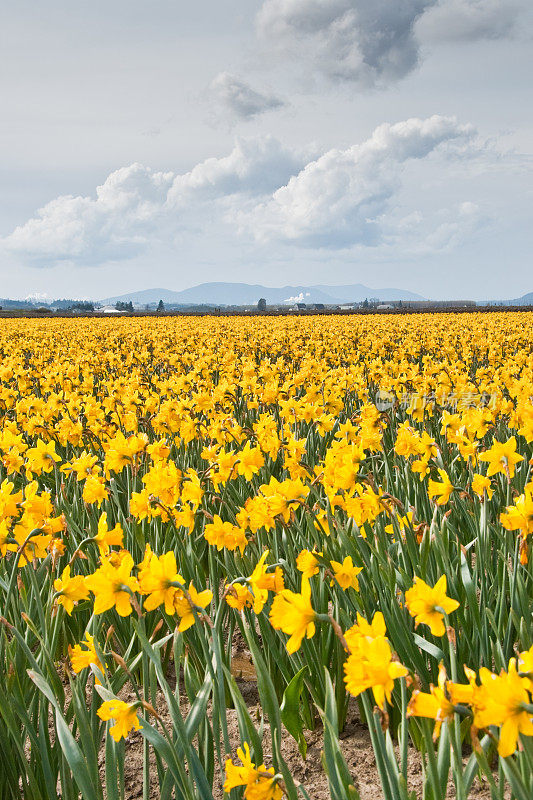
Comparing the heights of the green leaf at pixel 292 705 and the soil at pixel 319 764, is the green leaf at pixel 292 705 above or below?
above

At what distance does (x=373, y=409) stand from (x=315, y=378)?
4.40 meters

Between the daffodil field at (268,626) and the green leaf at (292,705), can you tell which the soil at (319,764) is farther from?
the green leaf at (292,705)

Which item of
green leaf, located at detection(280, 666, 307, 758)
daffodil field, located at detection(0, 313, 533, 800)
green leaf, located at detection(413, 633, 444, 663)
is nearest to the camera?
daffodil field, located at detection(0, 313, 533, 800)

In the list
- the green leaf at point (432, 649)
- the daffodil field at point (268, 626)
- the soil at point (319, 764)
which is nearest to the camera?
the daffodil field at point (268, 626)

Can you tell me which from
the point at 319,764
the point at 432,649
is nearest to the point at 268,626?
the point at 319,764

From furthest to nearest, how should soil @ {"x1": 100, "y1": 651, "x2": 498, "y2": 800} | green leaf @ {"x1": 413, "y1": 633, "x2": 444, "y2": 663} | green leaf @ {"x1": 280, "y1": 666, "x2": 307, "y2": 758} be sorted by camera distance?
soil @ {"x1": 100, "y1": 651, "x2": 498, "y2": 800} < green leaf @ {"x1": 280, "y1": 666, "x2": 307, "y2": 758} < green leaf @ {"x1": 413, "y1": 633, "x2": 444, "y2": 663}

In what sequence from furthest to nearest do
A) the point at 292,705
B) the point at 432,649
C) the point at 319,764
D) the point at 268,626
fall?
1. the point at 268,626
2. the point at 319,764
3. the point at 292,705
4. the point at 432,649

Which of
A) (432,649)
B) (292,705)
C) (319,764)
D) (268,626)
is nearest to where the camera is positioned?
(432,649)

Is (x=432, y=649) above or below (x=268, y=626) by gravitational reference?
above

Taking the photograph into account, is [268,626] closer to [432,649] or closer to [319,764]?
[319,764]

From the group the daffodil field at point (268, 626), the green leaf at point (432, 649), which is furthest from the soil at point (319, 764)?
the green leaf at point (432, 649)

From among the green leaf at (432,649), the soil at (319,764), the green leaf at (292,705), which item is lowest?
the soil at (319,764)

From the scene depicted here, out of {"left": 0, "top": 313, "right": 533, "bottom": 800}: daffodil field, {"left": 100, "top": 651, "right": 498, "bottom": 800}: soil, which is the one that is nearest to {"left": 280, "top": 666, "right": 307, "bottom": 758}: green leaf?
{"left": 0, "top": 313, "right": 533, "bottom": 800}: daffodil field

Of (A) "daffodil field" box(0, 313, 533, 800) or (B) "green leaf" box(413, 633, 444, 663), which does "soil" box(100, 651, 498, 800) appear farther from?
(B) "green leaf" box(413, 633, 444, 663)
